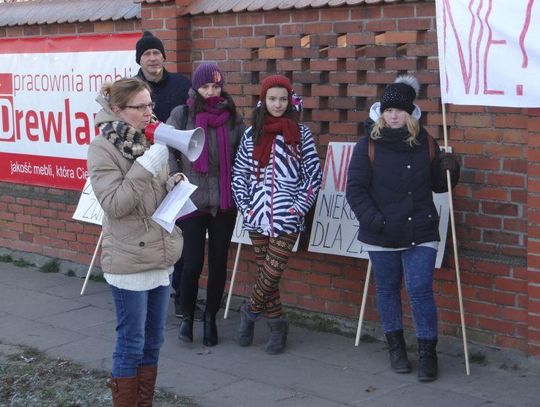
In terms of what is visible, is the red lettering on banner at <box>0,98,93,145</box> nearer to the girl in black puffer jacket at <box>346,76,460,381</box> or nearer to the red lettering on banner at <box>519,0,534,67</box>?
the girl in black puffer jacket at <box>346,76,460,381</box>

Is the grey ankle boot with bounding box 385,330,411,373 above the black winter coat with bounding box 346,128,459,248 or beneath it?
beneath

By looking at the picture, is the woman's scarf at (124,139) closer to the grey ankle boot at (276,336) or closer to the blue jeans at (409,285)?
the blue jeans at (409,285)

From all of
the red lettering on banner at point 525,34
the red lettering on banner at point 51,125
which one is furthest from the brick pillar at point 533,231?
the red lettering on banner at point 51,125

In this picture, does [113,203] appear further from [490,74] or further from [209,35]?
[209,35]

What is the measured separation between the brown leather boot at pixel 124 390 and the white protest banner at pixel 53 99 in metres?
3.82

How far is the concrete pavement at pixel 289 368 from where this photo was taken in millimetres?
6027

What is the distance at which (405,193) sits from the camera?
6242 millimetres

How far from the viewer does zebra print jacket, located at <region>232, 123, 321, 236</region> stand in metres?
6.80

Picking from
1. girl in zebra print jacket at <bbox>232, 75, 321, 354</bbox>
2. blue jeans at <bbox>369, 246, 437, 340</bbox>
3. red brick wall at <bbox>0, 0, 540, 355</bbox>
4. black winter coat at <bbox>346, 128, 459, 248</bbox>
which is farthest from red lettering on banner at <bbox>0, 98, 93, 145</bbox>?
blue jeans at <bbox>369, 246, 437, 340</bbox>

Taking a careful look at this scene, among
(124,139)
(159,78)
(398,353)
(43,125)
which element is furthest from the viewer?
(43,125)

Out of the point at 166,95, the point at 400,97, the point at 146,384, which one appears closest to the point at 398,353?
the point at 400,97

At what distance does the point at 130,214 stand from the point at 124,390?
3.00ft

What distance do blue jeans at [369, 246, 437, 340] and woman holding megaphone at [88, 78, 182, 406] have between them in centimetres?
150

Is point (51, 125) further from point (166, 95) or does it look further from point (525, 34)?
point (525, 34)
